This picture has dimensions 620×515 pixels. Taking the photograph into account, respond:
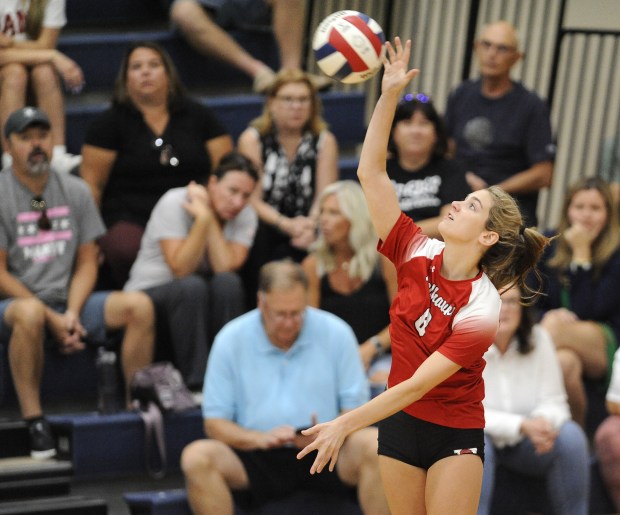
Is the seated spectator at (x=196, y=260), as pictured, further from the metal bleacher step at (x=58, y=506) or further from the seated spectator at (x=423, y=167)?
the metal bleacher step at (x=58, y=506)

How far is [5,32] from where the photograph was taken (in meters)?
7.18

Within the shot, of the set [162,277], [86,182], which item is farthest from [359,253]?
[86,182]

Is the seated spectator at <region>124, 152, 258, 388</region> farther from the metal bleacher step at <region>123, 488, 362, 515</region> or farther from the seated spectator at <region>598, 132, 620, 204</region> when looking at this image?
the seated spectator at <region>598, 132, 620, 204</region>

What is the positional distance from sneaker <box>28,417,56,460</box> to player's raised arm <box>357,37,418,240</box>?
7.43 feet

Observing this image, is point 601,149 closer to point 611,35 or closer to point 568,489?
point 611,35

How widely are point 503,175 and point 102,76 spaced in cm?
246

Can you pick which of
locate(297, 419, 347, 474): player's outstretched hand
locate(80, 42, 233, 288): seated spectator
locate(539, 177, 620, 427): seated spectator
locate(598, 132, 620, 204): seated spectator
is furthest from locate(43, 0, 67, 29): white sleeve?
locate(297, 419, 347, 474): player's outstretched hand

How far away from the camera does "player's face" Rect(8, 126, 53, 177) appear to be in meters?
6.09

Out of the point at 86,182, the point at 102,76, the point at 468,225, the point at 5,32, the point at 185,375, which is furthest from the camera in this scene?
the point at 102,76

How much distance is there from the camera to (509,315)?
5902 millimetres

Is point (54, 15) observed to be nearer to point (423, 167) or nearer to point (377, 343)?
point (423, 167)

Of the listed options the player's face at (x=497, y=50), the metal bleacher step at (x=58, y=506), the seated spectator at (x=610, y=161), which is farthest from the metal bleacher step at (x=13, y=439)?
the seated spectator at (x=610, y=161)

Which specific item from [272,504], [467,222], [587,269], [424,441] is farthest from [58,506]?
[587,269]

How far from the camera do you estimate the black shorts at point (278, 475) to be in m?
5.55
